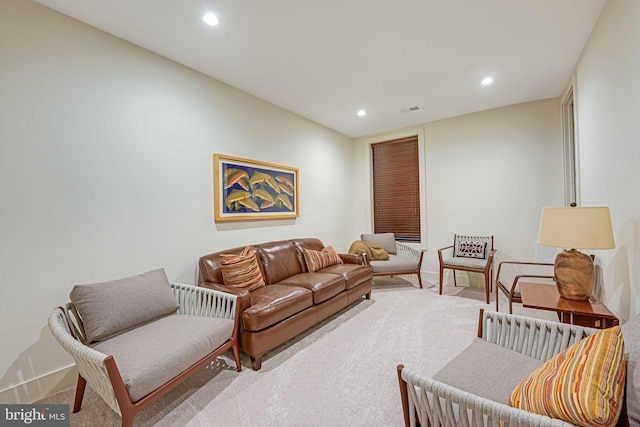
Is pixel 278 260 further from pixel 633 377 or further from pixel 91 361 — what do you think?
pixel 633 377

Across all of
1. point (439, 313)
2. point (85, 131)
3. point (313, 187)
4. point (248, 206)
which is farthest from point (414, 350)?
point (85, 131)

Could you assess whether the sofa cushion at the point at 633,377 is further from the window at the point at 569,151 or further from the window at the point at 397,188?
the window at the point at 397,188

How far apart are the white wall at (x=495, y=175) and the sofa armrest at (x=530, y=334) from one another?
3032 millimetres

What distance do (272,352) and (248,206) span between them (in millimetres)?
1697

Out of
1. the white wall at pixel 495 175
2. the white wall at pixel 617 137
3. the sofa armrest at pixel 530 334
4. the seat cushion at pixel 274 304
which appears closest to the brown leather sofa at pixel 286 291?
the seat cushion at pixel 274 304

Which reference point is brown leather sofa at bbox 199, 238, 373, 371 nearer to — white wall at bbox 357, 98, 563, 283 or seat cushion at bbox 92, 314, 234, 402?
seat cushion at bbox 92, 314, 234, 402

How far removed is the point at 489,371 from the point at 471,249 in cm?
317

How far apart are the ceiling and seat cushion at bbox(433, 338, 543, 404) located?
2333 mm

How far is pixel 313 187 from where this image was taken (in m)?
4.49

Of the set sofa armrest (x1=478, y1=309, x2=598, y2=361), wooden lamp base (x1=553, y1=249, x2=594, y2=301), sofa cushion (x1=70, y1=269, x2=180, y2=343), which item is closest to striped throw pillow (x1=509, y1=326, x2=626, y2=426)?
sofa armrest (x1=478, y1=309, x2=598, y2=361)

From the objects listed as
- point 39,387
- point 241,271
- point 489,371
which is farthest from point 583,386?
point 39,387

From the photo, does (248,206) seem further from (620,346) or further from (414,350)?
(620,346)

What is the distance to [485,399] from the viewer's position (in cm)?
89

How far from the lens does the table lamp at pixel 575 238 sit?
1.78 meters
